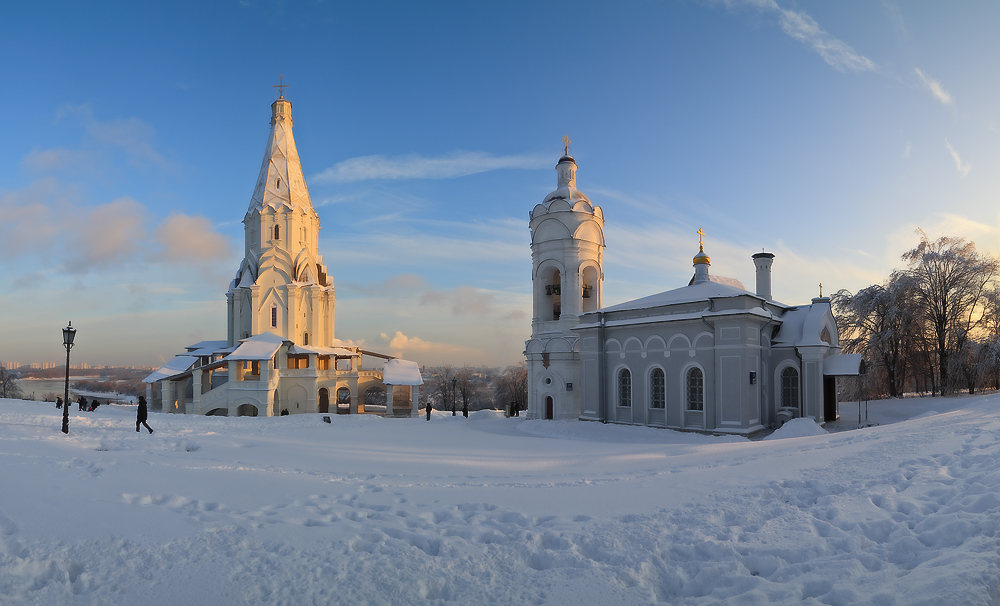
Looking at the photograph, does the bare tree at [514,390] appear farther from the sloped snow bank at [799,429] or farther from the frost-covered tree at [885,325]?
the sloped snow bank at [799,429]

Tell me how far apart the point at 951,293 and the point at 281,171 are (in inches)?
1750

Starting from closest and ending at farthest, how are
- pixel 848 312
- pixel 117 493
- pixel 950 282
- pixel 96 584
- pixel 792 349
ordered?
pixel 96 584 → pixel 117 493 → pixel 792 349 → pixel 950 282 → pixel 848 312

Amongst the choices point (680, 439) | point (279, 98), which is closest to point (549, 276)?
point (680, 439)

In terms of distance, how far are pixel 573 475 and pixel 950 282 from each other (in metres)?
28.8

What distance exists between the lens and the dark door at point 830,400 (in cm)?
2177

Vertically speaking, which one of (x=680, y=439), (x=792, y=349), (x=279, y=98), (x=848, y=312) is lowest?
(x=680, y=439)

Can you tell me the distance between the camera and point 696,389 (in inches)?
789

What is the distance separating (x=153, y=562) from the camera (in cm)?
456

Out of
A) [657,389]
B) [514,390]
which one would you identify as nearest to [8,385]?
[514,390]

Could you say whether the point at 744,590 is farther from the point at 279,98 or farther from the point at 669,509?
the point at 279,98

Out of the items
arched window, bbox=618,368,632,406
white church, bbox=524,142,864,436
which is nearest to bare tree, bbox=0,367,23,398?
white church, bbox=524,142,864,436

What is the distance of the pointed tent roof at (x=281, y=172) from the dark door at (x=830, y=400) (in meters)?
36.5

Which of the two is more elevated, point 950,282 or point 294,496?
point 950,282

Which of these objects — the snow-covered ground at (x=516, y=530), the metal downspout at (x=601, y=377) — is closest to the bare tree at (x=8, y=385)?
the metal downspout at (x=601, y=377)
